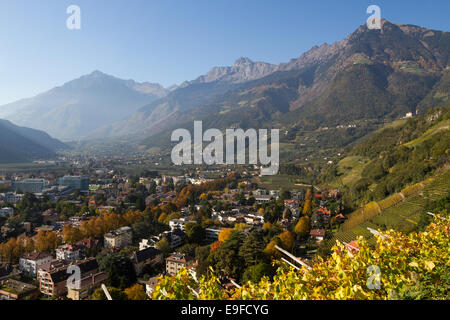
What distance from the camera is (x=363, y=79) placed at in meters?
153

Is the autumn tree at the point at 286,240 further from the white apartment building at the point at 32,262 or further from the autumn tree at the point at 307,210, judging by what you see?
the white apartment building at the point at 32,262

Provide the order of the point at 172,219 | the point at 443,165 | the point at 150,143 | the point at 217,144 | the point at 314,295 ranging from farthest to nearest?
the point at 150,143, the point at 217,144, the point at 172,219, the point at 443,165, the point at 314,295

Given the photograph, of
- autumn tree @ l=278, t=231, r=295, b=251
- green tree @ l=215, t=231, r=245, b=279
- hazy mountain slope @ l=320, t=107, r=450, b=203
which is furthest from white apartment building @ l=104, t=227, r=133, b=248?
hazy mountain slope @ l=320, t=107, r=450, b=203

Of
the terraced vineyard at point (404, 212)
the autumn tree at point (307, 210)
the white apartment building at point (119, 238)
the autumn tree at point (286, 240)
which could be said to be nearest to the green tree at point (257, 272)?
the autumn tree at point (286, 240)

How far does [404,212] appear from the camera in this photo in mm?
23188

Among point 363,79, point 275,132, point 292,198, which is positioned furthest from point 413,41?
point 292,198

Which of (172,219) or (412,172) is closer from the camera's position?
(412,172)

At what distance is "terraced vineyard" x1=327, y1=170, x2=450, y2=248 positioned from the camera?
21.9 metres

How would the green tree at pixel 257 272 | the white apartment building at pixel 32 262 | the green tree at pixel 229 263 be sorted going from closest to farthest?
the green tree at pixel 257 272, the green tree at pixel 229 263, the white apartment building at pixel 32 262

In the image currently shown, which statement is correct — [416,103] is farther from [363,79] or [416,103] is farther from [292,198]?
[292,198]

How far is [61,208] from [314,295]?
4003 centimetres

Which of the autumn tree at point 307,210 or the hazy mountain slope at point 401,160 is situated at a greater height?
the hazy mountain slope at point 401,160

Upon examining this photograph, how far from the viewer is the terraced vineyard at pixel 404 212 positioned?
71.8 feet

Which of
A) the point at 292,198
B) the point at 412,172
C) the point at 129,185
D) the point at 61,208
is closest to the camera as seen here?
the point at 412,172
